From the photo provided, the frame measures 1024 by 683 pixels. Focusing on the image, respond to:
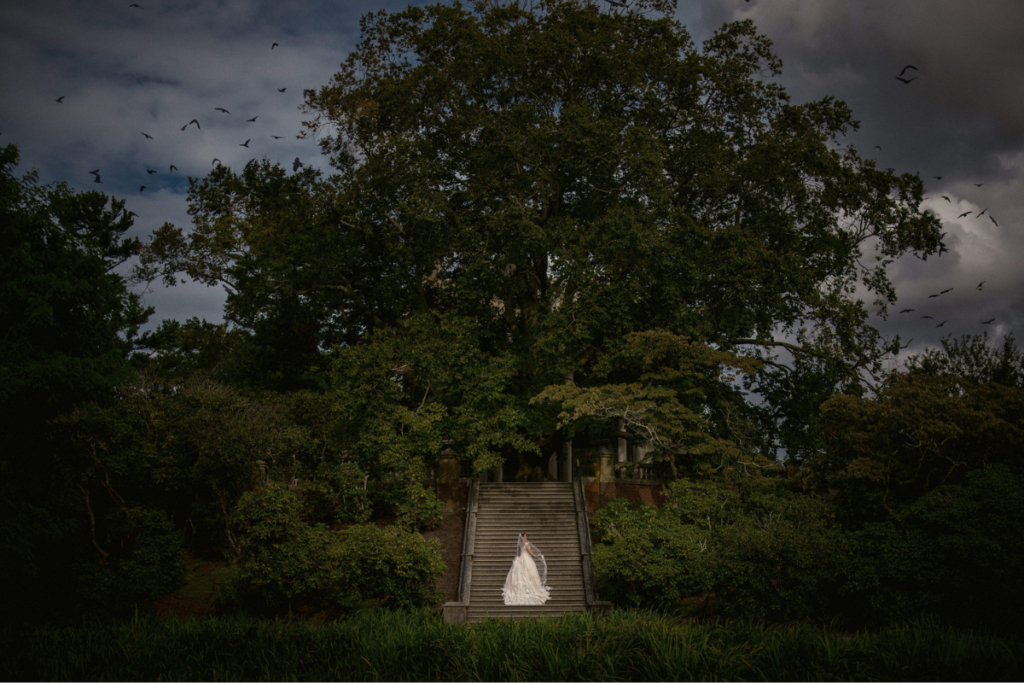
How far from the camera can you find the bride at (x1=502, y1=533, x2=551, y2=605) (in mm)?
16625

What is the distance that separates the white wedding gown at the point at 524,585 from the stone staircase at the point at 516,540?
0.61 feet

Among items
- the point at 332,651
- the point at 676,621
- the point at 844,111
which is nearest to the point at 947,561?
the point at 676,621

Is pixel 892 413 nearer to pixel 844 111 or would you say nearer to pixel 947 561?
pixel 947 561

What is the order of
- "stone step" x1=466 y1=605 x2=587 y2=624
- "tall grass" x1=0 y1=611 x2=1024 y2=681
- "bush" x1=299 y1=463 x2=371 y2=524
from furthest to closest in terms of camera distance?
"bush" x1=299 y1=463 x2=371 y2=524 → "stone step" x1=466 y1=605 x2=587 y2=624 → "tall grass" x1=0 y1=611 x2=1024 y2=681

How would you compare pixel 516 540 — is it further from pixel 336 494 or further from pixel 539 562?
pixel 336 494

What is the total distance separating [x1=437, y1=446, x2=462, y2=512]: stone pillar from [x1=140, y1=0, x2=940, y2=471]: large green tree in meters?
1.86

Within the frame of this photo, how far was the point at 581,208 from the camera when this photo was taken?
74.0 ft

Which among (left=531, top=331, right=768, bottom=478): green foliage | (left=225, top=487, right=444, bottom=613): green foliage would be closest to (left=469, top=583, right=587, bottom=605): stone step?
(left=225, top=487, right=444, bottom=613): green foliage

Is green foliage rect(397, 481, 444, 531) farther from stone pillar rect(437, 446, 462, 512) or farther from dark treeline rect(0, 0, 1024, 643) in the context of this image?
stone pillar rect(437, 446, 462, 512)

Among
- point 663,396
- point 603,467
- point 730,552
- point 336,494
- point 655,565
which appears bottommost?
point 655,565

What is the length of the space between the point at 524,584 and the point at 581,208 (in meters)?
Answer: 12.0

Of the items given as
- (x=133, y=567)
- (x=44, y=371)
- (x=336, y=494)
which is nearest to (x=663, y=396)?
(x=336, y=494)

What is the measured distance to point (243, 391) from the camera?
2625 cm

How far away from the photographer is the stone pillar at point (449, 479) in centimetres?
2258
